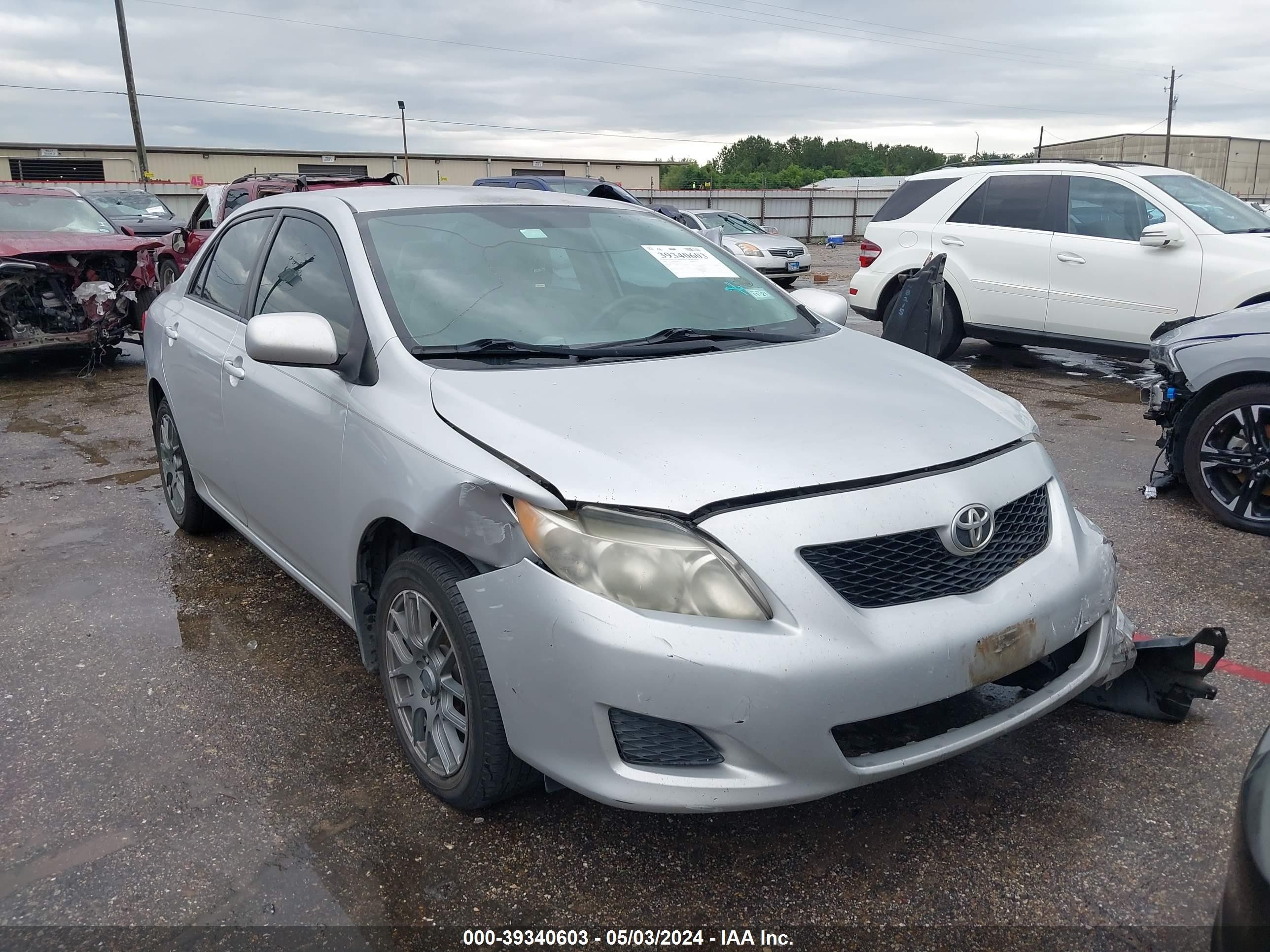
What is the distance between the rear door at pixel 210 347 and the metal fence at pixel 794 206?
28.2m

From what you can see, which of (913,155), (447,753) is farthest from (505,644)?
(913,155)

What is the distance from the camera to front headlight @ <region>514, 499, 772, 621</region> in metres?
2.04

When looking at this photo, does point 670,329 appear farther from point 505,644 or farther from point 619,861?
point 619,861

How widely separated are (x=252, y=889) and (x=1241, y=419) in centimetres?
454

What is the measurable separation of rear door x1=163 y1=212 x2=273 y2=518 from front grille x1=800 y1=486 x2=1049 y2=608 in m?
2.54

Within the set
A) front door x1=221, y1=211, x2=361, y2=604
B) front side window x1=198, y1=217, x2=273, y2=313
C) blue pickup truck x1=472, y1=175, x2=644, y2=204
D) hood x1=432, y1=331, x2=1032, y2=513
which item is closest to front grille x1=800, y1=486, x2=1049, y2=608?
hood x1=432, y1=331, x2=1032, y2=513

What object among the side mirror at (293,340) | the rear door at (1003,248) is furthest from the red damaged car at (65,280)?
the rear door at (1003,248)

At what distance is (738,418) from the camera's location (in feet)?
7.93

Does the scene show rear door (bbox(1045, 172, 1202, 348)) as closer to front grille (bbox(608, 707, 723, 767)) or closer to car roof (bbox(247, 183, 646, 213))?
car roof (bbox(247, 183, 646, 213))

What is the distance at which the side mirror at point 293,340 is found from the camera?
2.71 m

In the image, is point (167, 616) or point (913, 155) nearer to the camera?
point (167, 616)

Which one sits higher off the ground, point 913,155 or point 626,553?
point 913,155

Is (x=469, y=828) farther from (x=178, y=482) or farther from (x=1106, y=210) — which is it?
(x=1106, y=210)

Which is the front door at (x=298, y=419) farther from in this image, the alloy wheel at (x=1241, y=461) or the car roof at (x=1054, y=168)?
the car roof at (x=1054, y=168)
